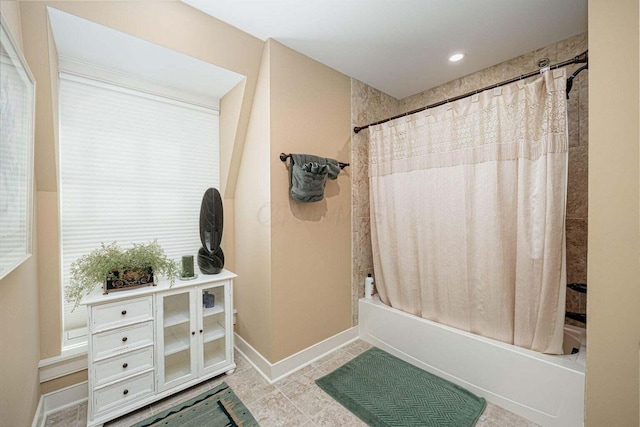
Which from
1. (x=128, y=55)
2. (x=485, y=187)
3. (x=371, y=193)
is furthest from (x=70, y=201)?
(x=485, y=187)

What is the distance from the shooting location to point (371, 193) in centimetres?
236

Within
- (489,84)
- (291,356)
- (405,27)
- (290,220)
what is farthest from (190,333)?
(489,84)

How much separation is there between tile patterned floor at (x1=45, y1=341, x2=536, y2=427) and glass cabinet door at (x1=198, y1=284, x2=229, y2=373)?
14cm

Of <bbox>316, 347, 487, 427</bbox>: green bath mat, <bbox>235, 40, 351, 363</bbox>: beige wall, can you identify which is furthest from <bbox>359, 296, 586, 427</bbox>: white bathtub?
<bbox>235, 40, 351, 363</bbox>: beige wall

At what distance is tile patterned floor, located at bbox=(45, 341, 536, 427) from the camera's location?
1.47 m

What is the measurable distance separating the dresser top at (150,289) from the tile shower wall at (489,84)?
120 cm

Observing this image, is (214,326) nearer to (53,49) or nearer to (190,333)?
(190,333)

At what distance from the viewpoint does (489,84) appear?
2207 mm

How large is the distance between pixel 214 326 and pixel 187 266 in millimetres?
509

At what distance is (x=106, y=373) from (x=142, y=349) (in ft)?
0.62

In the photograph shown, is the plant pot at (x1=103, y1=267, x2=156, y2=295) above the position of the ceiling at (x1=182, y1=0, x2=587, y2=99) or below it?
below

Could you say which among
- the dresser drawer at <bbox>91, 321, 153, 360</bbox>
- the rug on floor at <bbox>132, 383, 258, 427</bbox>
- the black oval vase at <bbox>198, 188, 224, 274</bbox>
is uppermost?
the black oval vase at <bbox>198, 188, 224, 274</bbox>

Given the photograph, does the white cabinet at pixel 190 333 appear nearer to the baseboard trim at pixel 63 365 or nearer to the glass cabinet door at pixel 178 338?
the glass cabinet door at pixel 178 338

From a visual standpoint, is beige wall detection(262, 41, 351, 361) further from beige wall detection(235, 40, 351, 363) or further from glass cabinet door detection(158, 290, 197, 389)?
glass cabinet door detection(158, 290, 197, 389)
